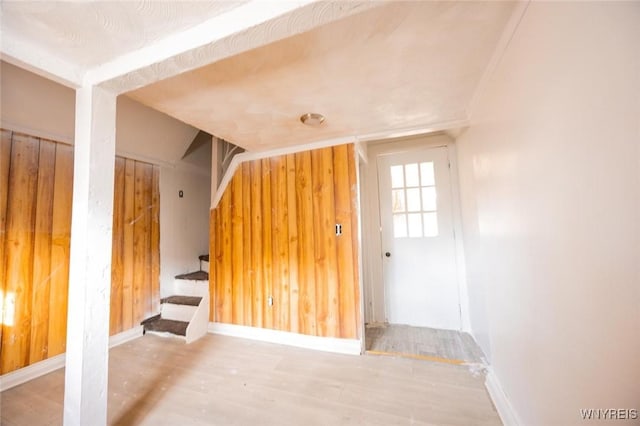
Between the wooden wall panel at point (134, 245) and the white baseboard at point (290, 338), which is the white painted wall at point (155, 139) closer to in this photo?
the wooden wall panel at point (134, 245)

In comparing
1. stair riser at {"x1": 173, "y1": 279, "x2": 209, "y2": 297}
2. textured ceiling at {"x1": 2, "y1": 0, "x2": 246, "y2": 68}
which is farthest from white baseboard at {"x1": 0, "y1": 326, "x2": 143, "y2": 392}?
textured ceiling at {"x1": 2, "y1": 0, "x2": 246, "y2": 68}

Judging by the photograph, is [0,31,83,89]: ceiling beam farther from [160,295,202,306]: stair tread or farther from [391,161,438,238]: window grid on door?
[391,161,438,238]: window grid on door

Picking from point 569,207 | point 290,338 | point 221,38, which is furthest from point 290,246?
point 569,207

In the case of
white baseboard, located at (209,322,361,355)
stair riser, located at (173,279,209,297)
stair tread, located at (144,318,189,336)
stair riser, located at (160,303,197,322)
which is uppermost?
stair riser, located at (173,279,209,297)

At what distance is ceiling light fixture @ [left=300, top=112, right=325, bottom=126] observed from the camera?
77.3 inches

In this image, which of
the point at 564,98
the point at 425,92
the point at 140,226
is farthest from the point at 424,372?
the point at 140,226

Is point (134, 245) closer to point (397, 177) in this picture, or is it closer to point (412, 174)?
point (397, 177)

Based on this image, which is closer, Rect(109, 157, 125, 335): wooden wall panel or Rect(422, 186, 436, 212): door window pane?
Rect(109, 157, 125, 335): wooden wall panel

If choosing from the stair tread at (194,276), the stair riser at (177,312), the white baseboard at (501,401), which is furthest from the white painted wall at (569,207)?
the stair tread at (194,276)

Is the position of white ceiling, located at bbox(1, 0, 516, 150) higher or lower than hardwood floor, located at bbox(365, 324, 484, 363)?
higher

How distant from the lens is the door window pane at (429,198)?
2.87 meters

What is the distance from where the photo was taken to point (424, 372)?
1938 mm

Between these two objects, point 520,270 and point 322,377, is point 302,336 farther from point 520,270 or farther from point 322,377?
point 520,270

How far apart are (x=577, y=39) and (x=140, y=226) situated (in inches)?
146
